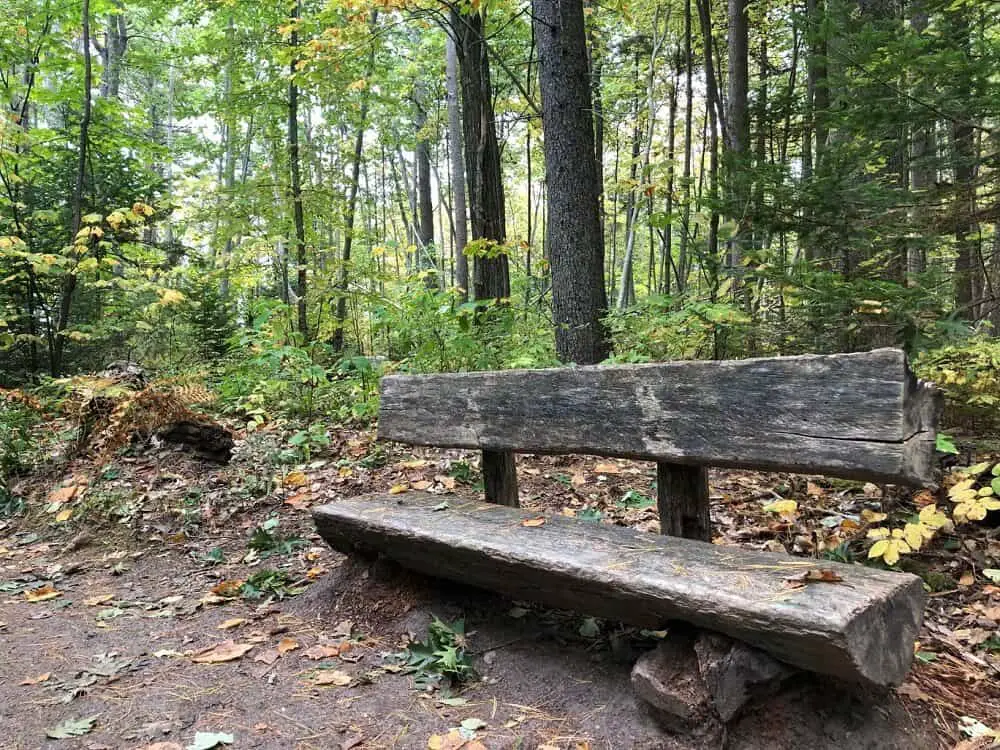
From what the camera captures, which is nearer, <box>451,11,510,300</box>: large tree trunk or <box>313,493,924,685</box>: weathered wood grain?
<box>313,493,924,685</box>: weathered wood grain

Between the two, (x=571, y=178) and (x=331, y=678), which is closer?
(x=331, y=678)

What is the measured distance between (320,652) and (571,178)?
454cm

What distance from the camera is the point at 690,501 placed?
8.38 ft

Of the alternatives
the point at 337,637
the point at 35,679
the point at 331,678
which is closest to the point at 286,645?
the point at 337,637

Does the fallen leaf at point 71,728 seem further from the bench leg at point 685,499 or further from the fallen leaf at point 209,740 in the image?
the bench leg at point 685,499

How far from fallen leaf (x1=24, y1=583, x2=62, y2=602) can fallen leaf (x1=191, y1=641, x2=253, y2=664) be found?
55.3 inches

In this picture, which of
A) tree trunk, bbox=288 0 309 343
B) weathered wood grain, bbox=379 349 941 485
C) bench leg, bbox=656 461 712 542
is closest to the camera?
weathered wood grain, bbox=379 349 941 485

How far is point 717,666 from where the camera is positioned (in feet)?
6.15

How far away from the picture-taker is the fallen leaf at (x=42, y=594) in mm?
3594

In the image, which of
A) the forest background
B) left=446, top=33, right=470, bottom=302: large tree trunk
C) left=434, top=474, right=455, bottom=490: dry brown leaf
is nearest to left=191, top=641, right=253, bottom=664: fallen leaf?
left=434, top=474, right=455, bottom=490: dry brown leaf

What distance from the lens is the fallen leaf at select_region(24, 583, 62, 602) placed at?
11.8ft

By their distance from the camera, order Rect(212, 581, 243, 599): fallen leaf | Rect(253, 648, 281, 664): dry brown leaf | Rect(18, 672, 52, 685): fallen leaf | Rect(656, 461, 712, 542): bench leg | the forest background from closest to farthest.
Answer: Rect(656, 461, 712, 542): bench leg < Rect(18, 672, 52, 685): fallen leaf < Rect(253, 648, 281, 664): dry brown leaf < Rect(212, 581, 243, 599): fallen leaf < the forest background

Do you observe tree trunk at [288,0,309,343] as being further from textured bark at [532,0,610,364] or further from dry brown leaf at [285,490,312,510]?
dry brown leaf at [285,490,312,510]

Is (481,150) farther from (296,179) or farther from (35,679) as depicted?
(35,679)
